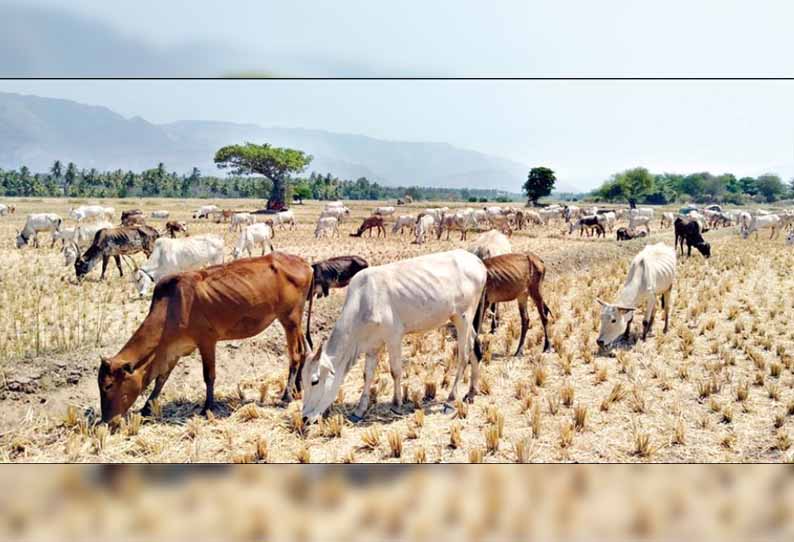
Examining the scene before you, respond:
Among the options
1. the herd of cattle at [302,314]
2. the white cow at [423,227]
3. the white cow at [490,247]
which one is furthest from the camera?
the white cow at [423,227]

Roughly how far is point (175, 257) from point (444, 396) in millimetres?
7420

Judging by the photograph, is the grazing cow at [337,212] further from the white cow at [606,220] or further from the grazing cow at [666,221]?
the grazing cow at [666,221]

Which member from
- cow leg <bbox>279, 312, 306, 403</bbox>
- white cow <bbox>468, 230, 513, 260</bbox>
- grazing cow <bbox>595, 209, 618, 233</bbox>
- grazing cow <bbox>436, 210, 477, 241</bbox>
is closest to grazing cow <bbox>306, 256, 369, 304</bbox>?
white cow <bbox>468, 230, 513, 260</bbox>

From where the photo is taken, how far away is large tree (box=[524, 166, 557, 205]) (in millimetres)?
66000

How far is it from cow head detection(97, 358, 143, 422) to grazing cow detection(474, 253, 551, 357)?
471cm

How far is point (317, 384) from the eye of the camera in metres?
5.56

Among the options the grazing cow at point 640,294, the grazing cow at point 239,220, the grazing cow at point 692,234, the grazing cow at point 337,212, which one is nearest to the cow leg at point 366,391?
the grazing cow at point 640,294

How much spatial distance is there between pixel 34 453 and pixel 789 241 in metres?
29.2

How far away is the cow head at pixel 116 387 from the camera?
208 inches

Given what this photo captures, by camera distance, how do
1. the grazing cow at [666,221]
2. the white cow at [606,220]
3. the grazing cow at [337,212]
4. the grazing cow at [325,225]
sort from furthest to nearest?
the grazing cow at [337,212] → the grazing cow at [666,221] → the white cow at [606,220] → the grazing cow at [325,225]

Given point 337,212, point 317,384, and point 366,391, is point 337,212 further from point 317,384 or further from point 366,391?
point 317,384

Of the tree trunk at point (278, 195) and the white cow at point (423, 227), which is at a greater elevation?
the tree trunk at point (278, 195)

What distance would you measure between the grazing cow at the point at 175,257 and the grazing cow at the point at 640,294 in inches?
298

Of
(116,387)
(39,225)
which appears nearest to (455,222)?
(39,225)
